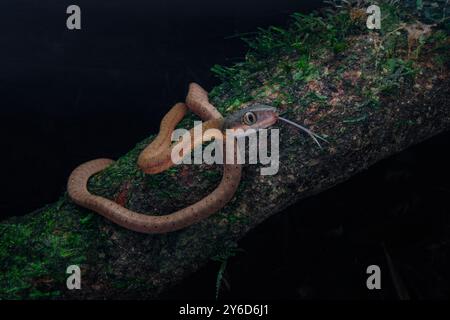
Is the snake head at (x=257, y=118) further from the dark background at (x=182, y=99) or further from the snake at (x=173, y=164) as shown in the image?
the dark background at (x=182, y=99)

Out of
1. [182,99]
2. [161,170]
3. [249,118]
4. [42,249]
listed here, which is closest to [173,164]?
[161,170]

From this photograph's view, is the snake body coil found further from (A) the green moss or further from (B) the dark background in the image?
(B) the dark background

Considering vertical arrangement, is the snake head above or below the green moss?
above

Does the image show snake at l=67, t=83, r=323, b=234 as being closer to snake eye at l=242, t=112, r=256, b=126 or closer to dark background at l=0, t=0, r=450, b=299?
snake eye at l=242, t=112, r=256, b=126

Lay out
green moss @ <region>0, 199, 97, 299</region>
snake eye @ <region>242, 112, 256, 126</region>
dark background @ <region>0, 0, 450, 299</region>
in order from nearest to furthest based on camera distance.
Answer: snake eye @ <region>242, 112, 256, 126</region>
green moss @ <region>0, 199, 97, 299</region>
dark background @ <region>0, 0, 450, 299</region>

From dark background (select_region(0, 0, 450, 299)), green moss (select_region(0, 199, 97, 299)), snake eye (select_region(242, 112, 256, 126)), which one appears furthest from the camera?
dark background (select_region(0, 0, 450, 299))

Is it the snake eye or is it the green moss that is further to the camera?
the green moss

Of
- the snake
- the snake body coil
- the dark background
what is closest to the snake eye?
the snake

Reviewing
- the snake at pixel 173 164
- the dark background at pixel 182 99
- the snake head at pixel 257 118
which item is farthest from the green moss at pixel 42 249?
the snake head at pixel 257 118
